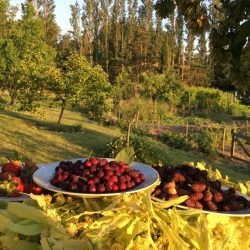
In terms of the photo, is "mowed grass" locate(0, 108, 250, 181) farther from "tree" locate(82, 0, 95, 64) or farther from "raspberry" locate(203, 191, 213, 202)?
"tree" locate(82, 0, 95, 64)

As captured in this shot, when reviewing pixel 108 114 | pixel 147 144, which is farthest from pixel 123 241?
pixel 108 114

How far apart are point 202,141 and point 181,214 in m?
12.4

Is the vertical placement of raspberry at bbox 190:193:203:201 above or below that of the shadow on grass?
above

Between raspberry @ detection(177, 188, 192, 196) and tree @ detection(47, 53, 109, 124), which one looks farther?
tree @ detection(47, 53, 109, 124)

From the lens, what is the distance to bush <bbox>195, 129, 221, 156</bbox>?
13.2 metres

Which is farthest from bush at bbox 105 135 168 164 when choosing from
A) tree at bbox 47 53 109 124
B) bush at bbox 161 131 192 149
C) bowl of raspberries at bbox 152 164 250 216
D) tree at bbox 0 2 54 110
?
bowl of raspberries at bbox 152 164 250 216

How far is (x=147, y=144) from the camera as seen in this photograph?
10344 mm

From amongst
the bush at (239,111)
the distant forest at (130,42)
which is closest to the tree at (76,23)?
the distant forest at (130,42)

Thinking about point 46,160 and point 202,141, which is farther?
point 202,141

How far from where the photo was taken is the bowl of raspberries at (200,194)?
175 cm

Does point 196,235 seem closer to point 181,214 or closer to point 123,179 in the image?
point 181,214

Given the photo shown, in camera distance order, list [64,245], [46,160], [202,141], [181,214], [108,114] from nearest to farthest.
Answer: [64,245] < [181,214] < [46,160] < [202,141] < [108,114]

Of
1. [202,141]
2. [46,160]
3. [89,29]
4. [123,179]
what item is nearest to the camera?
[123,179]

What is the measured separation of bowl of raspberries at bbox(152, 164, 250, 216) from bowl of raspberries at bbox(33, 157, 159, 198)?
71 millimetres
